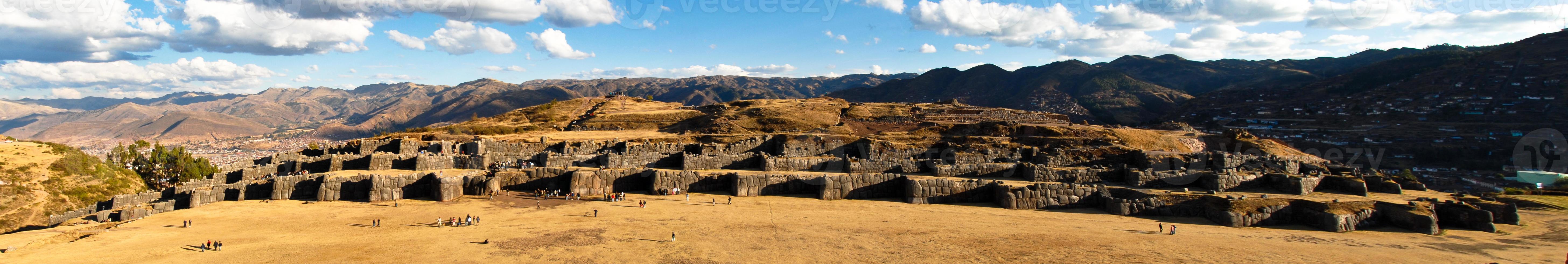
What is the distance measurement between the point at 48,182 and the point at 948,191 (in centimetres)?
4224

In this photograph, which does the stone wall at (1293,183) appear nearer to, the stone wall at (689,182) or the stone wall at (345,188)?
the stone wall at (689,182)

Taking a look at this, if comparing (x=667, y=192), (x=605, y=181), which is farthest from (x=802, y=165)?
(x=605, y=181)

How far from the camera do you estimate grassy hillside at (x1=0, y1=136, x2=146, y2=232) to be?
28453 millimetres

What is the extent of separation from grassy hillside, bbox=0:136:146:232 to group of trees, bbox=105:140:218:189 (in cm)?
85

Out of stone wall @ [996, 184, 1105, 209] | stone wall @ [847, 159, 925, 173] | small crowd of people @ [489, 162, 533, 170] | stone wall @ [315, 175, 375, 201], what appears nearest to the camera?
stone wall @ [996, 184, 1105, 209]

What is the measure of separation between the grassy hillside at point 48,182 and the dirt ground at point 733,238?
10873 millimetres

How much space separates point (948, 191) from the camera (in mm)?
27766

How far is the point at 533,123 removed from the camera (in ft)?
245

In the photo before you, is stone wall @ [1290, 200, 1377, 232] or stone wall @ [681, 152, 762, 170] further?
stone wall @ [681, 152, 762, 170]

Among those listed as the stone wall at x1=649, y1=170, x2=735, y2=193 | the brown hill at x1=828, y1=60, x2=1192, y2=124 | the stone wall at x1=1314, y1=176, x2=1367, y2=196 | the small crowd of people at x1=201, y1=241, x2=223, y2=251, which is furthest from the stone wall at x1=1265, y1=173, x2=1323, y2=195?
the brown hill at x1=828, y1=60, x2=1192, y2=124

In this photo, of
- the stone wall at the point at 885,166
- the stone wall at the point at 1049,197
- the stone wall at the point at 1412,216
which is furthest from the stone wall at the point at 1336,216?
the stone wall at the point at 885,166

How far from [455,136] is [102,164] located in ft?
75.4

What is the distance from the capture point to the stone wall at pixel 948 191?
90.4 feet

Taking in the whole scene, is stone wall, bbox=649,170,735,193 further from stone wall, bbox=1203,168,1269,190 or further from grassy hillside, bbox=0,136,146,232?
grassy hillside, bbox=0,136,146,232
